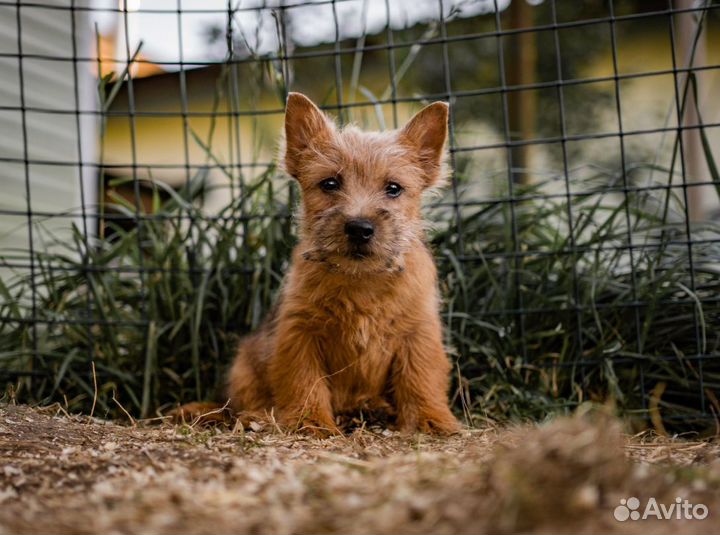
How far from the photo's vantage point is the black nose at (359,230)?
3682 millimetres

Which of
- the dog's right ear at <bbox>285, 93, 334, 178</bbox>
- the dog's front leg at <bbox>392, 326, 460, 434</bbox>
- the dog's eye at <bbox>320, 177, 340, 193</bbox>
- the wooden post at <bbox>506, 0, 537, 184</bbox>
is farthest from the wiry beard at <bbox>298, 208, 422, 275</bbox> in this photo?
the wooden post at <bbox>506, 0, 537, 184</bbox>

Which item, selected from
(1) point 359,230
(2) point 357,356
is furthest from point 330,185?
(2) point 357,356

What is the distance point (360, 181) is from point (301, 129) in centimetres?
55

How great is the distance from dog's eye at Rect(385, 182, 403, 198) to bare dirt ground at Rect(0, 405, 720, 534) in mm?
1689

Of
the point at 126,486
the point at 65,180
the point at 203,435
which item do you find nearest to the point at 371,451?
the point at 203,435

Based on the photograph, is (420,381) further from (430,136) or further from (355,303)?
(430,136)

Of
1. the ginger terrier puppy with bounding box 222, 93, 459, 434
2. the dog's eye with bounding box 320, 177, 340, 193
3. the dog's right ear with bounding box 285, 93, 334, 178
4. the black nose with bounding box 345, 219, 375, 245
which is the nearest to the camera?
the black nose with bounding box 345, 219, 375, 245

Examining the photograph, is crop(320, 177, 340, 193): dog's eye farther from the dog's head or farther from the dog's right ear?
the dog's right ear

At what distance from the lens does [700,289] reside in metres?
4.89

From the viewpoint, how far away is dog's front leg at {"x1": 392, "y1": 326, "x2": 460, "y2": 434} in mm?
3979

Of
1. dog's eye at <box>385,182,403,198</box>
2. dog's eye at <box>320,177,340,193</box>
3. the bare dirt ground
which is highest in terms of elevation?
dog's eye at <box>320,177,340,193</box>

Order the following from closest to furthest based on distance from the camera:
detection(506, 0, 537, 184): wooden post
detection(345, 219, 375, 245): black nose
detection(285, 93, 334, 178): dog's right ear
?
detection(345, 219, 375, 245): black nose < detection(285, 93, 334, 178): dog's right ear < detection(506, 0, 537, 184): wooden post

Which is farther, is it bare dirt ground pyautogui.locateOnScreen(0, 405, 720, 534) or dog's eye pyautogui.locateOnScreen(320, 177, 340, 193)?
dog's eye pyautogui.locateOnScreen(320, 177, 340, 193)

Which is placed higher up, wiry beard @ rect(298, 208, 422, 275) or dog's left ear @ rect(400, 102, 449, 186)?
dog's left ear @ rect(400, 102, 449, 186)
